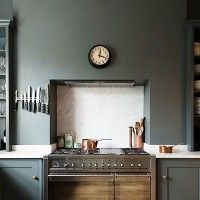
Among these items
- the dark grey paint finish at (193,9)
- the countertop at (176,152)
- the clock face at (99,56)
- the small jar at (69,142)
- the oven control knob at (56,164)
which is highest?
the dark grey paint finish at (193,9)

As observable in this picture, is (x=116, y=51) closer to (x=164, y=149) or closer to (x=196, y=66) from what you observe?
(x=196, y=66)

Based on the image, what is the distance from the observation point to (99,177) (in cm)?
300

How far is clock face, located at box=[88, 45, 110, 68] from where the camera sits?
3.36 metres

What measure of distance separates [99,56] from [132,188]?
1.48m

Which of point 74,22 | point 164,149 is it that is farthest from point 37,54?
point 164,149

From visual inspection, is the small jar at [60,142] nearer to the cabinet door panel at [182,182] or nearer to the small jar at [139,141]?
the small jar at [139,141]

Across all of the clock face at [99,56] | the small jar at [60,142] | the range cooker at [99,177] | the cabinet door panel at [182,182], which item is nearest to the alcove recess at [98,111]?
the small jar at [60,142]

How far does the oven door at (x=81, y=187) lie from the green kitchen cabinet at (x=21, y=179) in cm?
15

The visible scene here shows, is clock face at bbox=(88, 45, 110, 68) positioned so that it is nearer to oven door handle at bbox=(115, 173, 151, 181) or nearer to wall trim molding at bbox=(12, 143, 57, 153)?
wall trim molding at bbox=(12, 143, 57, 153)

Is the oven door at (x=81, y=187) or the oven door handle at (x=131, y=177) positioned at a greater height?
the oven door handle at (x=131, y=177)

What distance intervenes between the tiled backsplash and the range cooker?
2.50 feet

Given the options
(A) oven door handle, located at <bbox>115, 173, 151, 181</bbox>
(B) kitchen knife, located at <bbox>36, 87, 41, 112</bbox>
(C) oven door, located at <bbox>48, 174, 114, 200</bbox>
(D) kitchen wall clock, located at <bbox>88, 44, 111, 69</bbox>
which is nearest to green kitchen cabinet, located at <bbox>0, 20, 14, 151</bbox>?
(B) kitchen knife, located at <bbox>36, 87, 41, 112</bbox>

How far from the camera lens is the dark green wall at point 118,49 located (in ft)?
11.1

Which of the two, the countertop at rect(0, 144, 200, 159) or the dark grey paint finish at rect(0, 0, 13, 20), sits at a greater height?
the dark grey paint finish at rect(0, 0, 13, 20)
